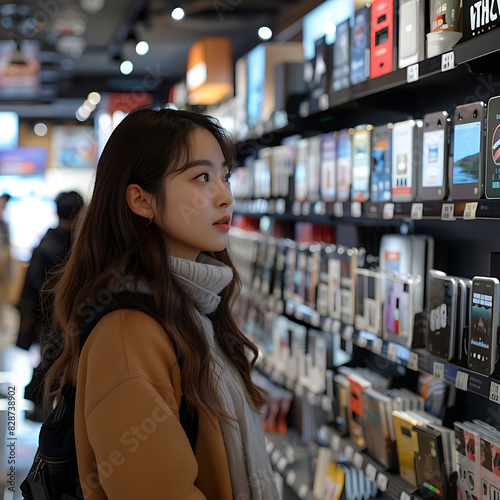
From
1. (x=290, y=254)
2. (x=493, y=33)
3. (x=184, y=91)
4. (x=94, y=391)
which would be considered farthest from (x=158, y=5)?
(x=94, y=391)

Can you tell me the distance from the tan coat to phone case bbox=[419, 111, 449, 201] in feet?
3.76

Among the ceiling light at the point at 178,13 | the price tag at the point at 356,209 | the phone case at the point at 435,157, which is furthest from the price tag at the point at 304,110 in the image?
the ceiling light at the point at 178,13

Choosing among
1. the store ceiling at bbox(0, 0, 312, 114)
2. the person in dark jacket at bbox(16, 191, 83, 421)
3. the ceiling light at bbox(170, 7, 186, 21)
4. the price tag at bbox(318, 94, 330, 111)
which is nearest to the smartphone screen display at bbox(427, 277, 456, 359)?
the price tag at bbox(318, 94, 330, 111)

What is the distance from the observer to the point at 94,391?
1.35 metres

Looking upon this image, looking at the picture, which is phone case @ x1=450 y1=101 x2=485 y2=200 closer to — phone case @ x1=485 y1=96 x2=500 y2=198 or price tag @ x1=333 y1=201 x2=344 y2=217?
phone case @ x1=485 y1=96 x2=500 y2=198

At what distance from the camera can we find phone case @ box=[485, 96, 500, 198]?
182cm

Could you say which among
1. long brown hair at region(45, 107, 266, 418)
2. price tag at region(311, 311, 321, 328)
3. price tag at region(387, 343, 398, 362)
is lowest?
price tag at region(311, 311, 321, 328)

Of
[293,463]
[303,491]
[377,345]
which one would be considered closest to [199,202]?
[377,345]

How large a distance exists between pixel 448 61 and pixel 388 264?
2.99 ft

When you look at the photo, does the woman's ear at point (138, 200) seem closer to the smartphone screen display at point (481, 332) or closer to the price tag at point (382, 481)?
the smartphone screen display at point (481, 332)

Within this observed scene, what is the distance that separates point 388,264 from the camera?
2.62 m

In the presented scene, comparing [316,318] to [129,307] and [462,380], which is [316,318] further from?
[129,307]

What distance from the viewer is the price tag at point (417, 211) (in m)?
2.20

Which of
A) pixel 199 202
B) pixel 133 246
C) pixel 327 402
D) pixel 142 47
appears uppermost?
pixel 142 47
